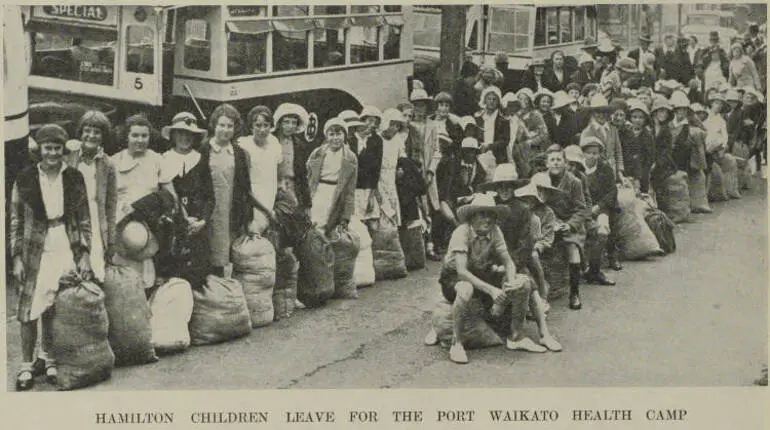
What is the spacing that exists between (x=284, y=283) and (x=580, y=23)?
9059 millimetres

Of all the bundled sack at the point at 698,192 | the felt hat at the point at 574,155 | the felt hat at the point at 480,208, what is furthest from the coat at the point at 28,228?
the bundled sack at the point at 698,192

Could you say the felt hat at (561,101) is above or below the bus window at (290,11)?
below

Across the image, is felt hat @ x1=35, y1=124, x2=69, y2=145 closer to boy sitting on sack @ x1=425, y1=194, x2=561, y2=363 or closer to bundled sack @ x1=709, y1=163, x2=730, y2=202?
boy sitting on sack @ x1=425, y1=194, x2=561, y2=363

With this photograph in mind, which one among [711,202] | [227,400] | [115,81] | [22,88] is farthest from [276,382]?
[711,202]

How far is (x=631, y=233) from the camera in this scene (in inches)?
306

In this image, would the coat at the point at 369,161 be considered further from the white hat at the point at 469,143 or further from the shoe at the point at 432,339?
the shoe at the point at 432,339

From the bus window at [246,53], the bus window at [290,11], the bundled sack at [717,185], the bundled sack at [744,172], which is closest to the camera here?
the bus window at [246,53]

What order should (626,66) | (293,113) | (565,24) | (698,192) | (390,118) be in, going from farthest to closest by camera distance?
(565,24) < (626,66) < (698,192) < (390,118) < (293,113)

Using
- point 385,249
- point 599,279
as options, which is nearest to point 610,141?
point 599,279

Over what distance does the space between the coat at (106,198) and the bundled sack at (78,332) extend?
0.30 meters

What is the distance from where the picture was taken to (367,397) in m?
4.97

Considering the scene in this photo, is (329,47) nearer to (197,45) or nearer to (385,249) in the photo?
(197,45)

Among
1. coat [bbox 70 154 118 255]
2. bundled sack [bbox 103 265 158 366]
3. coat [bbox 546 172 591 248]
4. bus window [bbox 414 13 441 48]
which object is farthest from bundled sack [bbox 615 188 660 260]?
bus window [bbox 414 13 441 48]

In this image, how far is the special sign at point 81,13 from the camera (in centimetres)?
697
